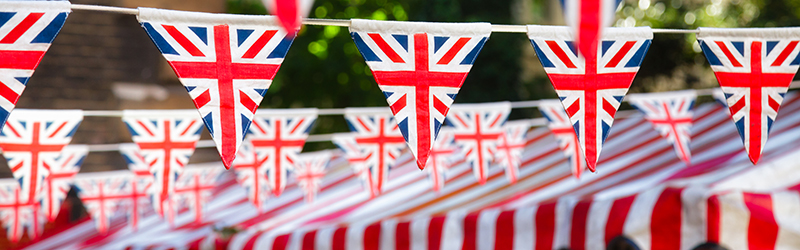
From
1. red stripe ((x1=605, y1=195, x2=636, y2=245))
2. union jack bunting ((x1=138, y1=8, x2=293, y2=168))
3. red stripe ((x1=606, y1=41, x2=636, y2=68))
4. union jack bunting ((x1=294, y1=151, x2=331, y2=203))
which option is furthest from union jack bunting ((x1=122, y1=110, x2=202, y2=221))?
red stripe ((x1=606, y1=41, x2=636, y2=68))

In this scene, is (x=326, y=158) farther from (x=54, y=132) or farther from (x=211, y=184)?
(x=54, y=132)

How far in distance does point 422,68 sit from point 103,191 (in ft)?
16.6

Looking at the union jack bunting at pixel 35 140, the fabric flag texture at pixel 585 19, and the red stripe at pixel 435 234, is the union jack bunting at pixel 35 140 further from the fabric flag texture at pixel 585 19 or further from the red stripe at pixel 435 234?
the fabric flag texture at pixel 585 19

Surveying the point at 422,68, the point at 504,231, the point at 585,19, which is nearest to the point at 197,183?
the point at 504,231

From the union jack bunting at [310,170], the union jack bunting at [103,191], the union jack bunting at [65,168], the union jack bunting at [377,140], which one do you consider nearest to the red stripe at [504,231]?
the union jack bunting at [377,140]

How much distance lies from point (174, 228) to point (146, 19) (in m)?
5.36

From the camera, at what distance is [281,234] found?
586 cm

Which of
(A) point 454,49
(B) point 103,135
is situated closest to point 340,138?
(A) point 454,49

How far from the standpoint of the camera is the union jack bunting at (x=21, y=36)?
2.60 m

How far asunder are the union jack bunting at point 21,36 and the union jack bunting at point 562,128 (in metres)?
3.57

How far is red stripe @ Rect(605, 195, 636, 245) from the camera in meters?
4.11

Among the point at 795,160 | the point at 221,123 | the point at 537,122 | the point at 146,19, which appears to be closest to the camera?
the point at 146,19

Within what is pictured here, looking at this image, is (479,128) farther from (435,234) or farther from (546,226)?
(546,226)

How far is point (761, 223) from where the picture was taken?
12.0 feet
